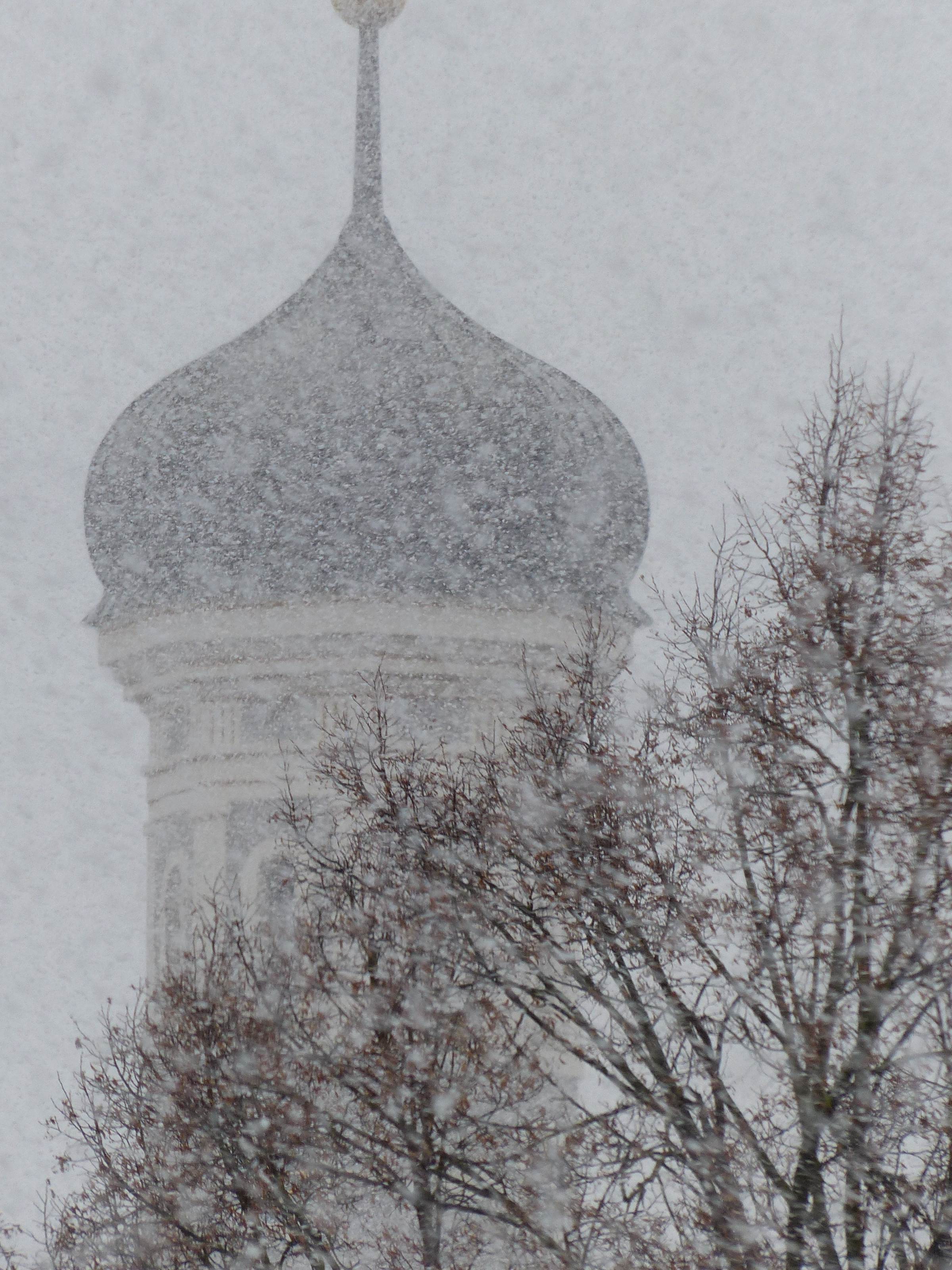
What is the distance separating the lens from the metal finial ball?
2245 centimetres

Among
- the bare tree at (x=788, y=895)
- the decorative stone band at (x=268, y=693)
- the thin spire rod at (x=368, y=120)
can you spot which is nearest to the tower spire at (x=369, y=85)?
the thin spire rod at (x=368, y=120)

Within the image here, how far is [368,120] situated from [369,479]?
528 centimetres

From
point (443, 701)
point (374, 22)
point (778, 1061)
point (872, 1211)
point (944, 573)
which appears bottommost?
point (872, 1211)

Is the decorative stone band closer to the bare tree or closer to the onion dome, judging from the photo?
the onion dome

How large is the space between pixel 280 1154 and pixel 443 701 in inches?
385

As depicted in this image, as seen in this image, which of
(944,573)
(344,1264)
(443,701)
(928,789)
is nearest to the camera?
(928,789)

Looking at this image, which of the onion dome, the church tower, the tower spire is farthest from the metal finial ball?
the church tower

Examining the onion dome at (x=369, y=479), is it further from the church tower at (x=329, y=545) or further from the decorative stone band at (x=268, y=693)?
the decorative stone band at (x=268, y=693)

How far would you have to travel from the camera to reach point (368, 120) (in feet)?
72.5

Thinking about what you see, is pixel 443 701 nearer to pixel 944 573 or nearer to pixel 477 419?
pixel 477 419

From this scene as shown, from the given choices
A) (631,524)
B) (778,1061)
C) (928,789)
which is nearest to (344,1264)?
(778,1061)

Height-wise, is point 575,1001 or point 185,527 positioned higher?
point 185,527

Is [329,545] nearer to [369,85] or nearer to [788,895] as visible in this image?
[369,85]

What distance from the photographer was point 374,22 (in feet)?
73.9
